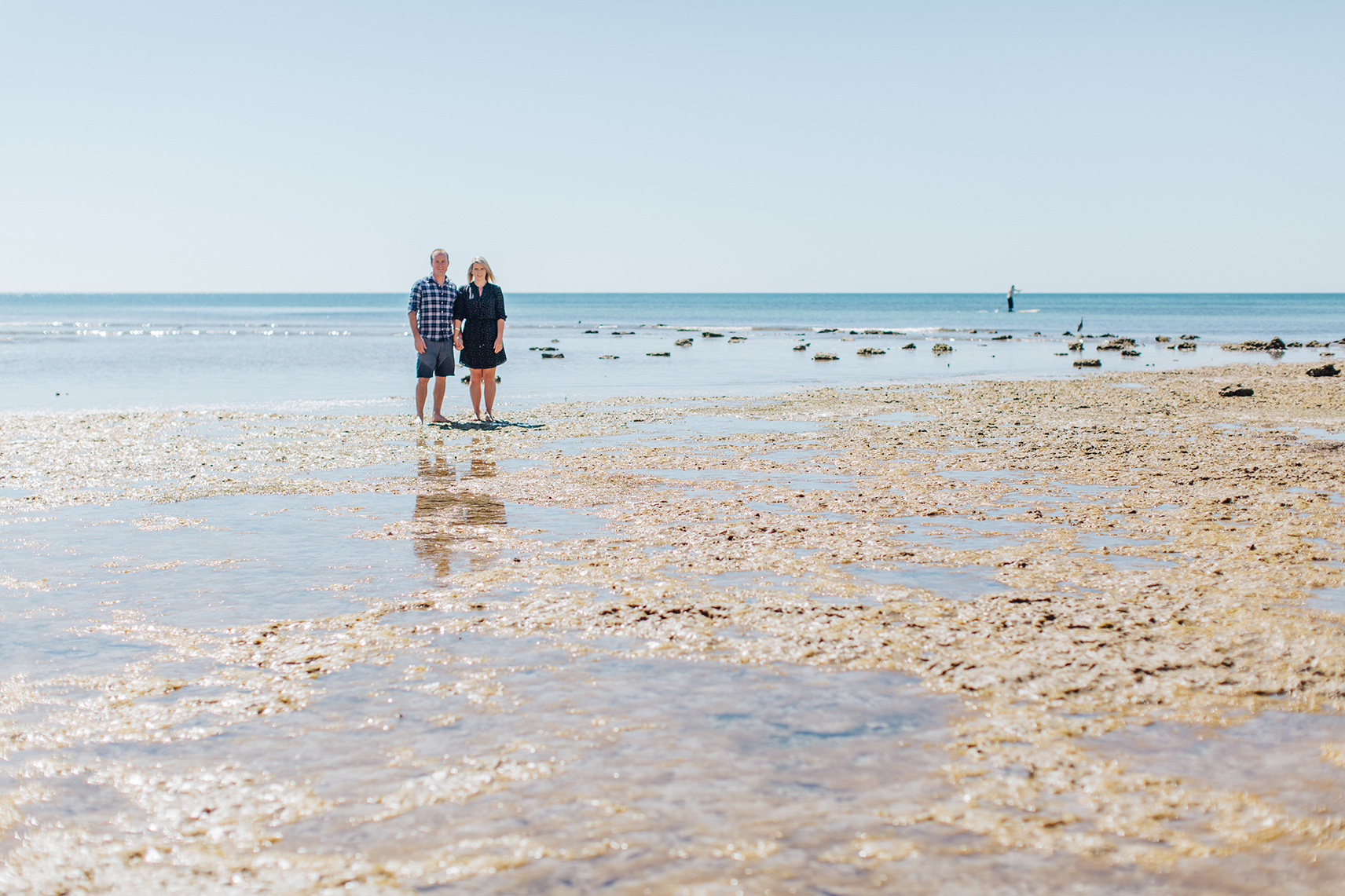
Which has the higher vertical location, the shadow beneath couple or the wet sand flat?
the shadow beneath couple

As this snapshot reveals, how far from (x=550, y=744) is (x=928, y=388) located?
16.4 m

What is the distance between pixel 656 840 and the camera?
278cm

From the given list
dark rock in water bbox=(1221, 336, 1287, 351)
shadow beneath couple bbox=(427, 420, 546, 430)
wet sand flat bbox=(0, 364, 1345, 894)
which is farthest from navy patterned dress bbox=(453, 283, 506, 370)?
dark rock in water bbox=(1221, 336, 1287, 351)

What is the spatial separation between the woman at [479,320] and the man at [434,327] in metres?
0.12

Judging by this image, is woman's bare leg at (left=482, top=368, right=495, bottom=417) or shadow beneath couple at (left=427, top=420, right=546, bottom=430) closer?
shadow beneath couple at (left=427, top=420, right=546, bottom=430)

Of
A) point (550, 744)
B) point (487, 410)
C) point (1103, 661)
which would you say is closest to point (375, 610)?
point (550, 744)

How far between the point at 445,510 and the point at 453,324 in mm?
5972

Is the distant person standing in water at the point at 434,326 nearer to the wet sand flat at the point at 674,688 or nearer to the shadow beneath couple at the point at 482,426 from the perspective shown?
the shadow beneath couple at the point at 482,426

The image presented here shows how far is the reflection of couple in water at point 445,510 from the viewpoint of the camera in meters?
6.06

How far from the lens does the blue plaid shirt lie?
1261cm

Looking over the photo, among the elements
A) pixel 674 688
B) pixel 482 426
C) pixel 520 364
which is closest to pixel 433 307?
pixel 482 426

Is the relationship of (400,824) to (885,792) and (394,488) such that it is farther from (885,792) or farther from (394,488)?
(394,488)

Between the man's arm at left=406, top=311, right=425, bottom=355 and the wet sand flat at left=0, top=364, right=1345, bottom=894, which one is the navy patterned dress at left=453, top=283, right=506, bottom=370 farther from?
the wet sand flat at left=0, top=364, right=1345, bottom=894

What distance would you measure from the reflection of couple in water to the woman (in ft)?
11.1
